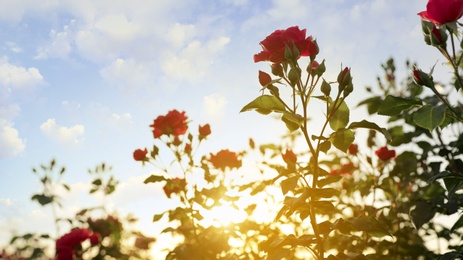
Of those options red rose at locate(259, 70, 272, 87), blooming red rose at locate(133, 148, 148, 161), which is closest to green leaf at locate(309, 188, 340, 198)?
red rose at locate(259, 70, 272, 87)

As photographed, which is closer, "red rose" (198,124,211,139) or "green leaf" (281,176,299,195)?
"green leaf" (281,176,299,195)

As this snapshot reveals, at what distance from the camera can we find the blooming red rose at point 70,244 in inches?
150

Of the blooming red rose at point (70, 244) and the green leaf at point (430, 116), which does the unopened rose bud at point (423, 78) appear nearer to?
the green leaf at point (430, 116)

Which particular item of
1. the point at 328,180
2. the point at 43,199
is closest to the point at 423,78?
the point at 328,180

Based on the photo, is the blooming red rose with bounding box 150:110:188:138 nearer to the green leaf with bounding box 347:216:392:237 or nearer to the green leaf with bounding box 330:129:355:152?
the green leaf with bounding box 330:129:355:152

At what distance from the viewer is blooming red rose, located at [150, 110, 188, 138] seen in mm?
3113

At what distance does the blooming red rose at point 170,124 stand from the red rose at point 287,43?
1612mm

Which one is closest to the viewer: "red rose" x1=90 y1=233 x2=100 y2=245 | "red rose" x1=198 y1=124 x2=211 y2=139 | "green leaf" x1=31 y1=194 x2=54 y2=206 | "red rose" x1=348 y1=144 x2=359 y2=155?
"red rose" x1=198 y1=124 x2=211 y2=139

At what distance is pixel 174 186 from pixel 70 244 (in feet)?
4.92

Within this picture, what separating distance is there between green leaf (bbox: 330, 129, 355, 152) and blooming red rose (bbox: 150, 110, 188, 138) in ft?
5.79

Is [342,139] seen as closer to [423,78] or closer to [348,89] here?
[348,89]

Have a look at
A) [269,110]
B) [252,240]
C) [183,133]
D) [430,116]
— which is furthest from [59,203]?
[430,116]

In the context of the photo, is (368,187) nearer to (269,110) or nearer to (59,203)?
(269,110)

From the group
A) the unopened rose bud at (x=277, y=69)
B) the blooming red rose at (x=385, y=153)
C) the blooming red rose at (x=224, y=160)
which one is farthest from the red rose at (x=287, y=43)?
the blooming red rose at (x=385, y=153)
